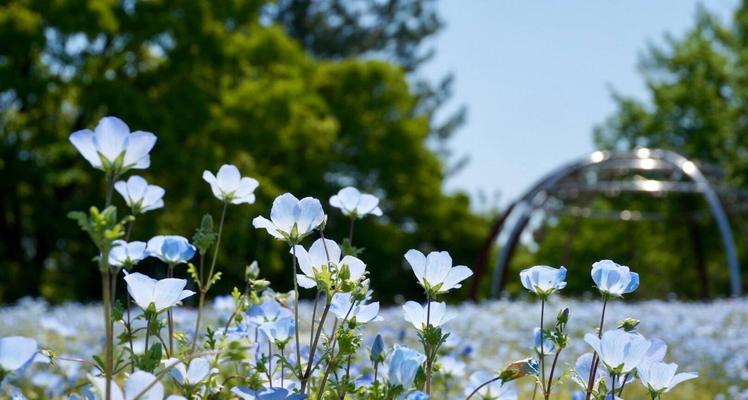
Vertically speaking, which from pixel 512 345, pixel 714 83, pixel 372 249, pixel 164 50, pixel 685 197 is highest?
pixel 714 83

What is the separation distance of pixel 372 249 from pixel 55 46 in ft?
32.6

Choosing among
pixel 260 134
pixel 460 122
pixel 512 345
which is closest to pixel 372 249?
pixel 260 134

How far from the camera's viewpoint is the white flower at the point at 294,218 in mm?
1376

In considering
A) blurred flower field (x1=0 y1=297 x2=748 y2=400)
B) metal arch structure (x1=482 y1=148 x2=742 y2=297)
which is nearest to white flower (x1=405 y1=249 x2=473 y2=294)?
blurred flower field (x1=0 y1=297 x2=748 y2=400)

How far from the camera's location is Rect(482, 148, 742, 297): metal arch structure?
1291 cm

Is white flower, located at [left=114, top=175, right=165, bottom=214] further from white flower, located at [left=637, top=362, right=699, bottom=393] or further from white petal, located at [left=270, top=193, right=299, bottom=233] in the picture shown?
white flower, located at [left=637, top=362, right=699, bottom=393]

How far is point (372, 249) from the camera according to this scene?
2478cm

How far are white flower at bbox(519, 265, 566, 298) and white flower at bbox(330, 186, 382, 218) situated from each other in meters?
0.35

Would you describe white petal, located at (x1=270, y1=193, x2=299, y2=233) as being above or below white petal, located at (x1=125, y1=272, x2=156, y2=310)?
above

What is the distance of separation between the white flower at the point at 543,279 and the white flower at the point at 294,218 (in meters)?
0.33

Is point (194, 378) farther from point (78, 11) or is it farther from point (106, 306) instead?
point (78, 11)

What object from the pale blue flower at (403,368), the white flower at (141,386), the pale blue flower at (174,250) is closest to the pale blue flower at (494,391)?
the pale blue flower at (403,368)

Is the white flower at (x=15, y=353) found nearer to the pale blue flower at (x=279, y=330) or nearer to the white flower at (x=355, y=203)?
the pale blue flower at (x=279, y=330)

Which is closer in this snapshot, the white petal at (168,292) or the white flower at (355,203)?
the white petal at (168,292)
